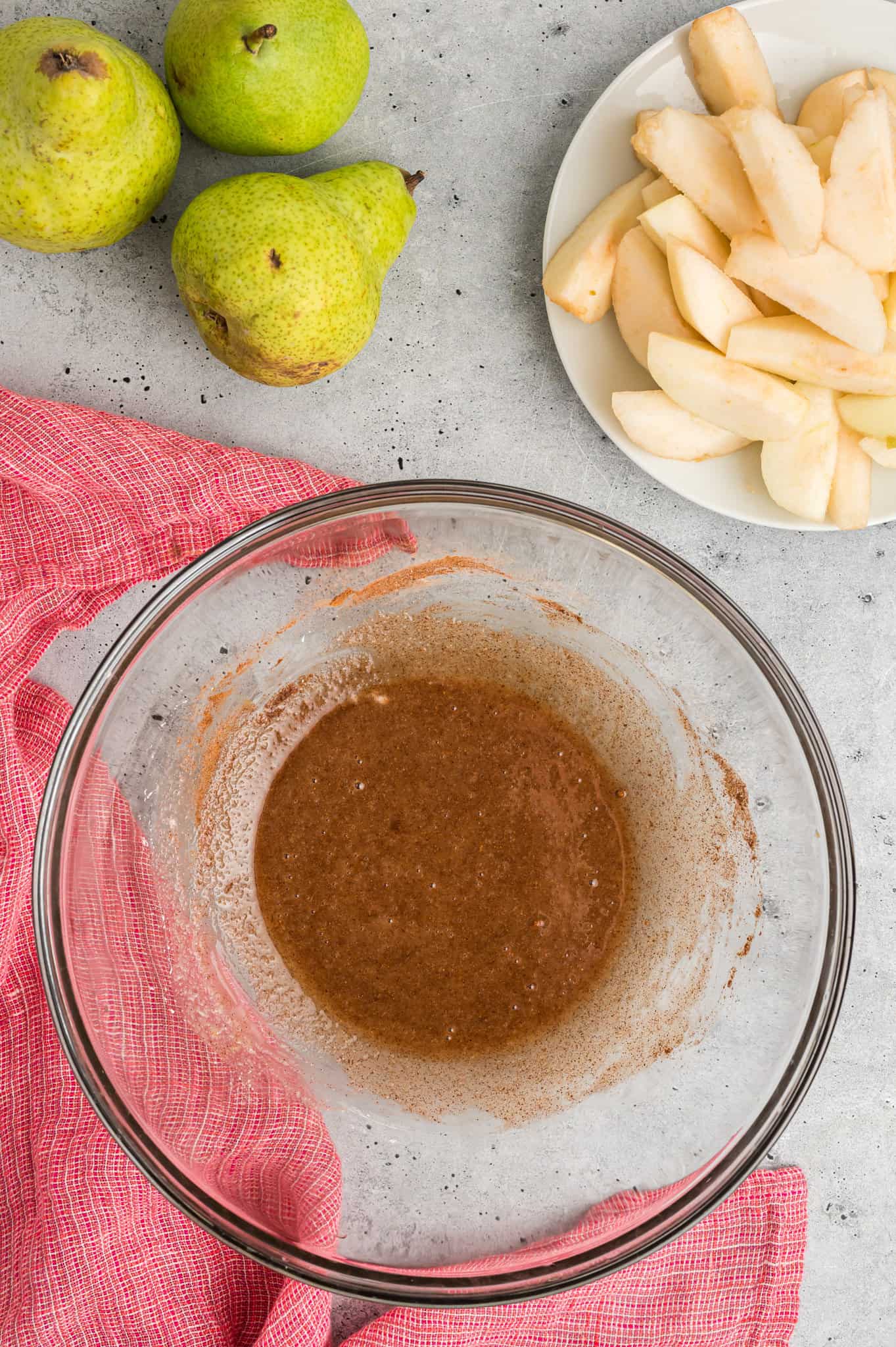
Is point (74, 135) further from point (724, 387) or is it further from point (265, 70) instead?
point (724, 387)

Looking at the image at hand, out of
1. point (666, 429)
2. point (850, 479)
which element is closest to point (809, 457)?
point (850, 479)

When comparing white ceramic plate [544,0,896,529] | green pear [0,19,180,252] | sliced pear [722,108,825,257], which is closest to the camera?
green pear [0,19,180,252]

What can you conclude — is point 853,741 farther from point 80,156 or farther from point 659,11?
point 80,156

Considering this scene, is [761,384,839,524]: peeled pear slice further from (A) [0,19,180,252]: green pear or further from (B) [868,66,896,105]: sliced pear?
(A) [0,19,180,252]: green pear

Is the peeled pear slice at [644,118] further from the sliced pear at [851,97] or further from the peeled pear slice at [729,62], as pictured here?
the sliced pear at [851,97]

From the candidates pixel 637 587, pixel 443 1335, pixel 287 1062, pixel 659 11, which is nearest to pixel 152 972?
pixel 287 1062

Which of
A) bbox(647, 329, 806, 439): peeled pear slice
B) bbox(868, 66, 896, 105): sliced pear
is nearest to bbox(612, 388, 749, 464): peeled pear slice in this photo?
bbox(647, 329, 806, 439): peeled pear slice
